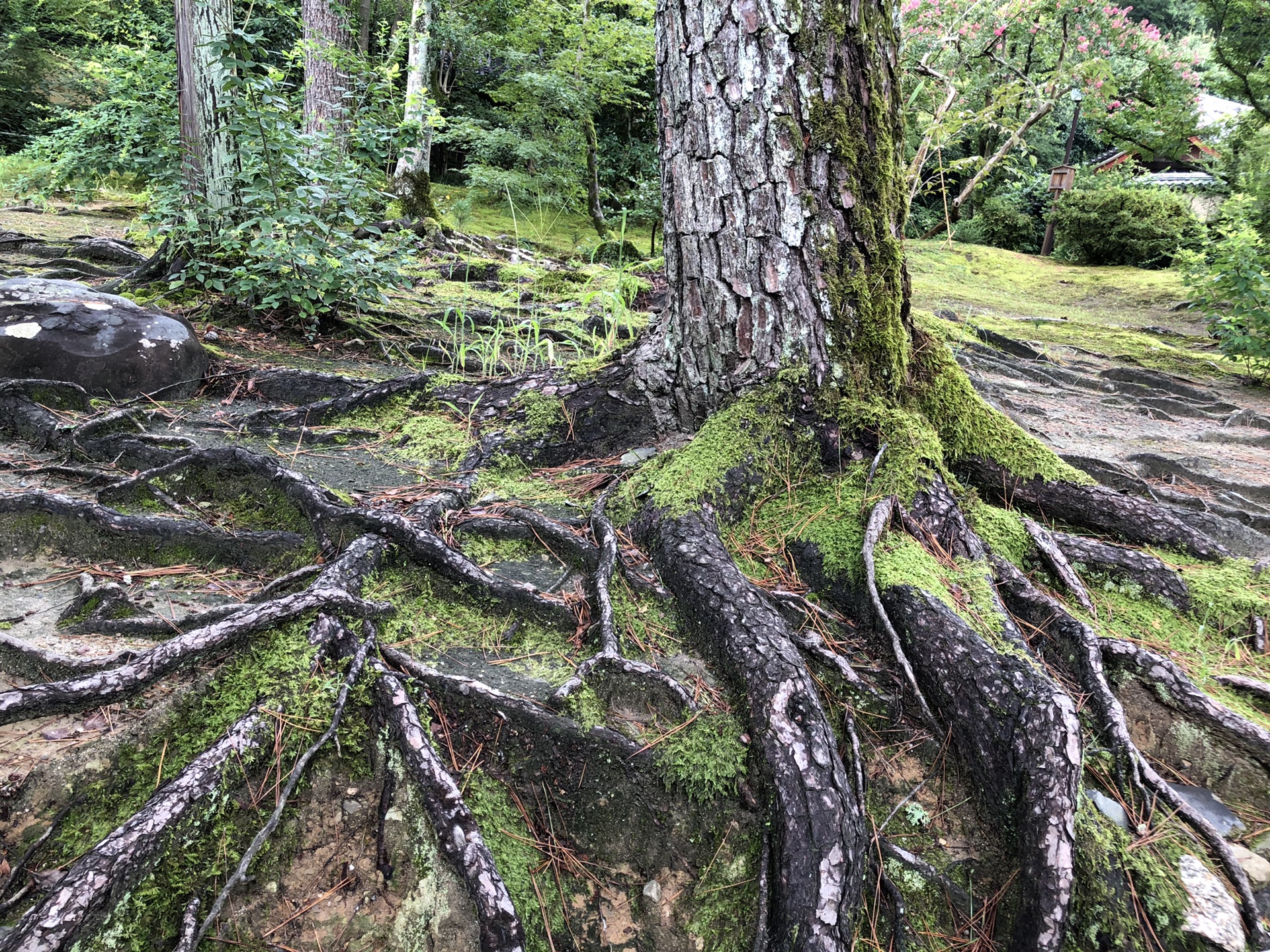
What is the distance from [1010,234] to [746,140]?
20684 millimetres

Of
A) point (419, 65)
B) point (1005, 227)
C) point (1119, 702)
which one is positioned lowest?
point (1119, 702)

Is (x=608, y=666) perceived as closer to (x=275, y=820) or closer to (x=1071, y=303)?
(x=275, y=820)

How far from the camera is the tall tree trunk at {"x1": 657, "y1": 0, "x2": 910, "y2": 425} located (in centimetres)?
242

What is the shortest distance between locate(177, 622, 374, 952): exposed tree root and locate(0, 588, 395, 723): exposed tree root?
0.15m

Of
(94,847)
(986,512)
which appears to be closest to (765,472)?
(986,512)

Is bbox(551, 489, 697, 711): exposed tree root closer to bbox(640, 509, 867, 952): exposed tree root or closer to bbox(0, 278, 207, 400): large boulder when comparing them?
bbox(640, 509, 867, 952): exposed tree root

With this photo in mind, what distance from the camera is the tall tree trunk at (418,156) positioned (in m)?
9.86

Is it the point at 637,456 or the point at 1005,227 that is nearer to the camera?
the point at 637,456

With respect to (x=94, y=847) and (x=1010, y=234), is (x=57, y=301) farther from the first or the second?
(x=1010, y=234)

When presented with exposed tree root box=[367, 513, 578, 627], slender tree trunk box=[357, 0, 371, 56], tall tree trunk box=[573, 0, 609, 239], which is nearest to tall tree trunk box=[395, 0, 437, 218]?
tall tree trunk box=[573, 0, 609, 239]

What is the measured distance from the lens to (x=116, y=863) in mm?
1442

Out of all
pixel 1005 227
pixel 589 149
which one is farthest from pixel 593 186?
pixel 1005 227

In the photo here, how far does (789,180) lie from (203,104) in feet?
15.1

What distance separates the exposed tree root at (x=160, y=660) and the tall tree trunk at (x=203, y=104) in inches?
153
